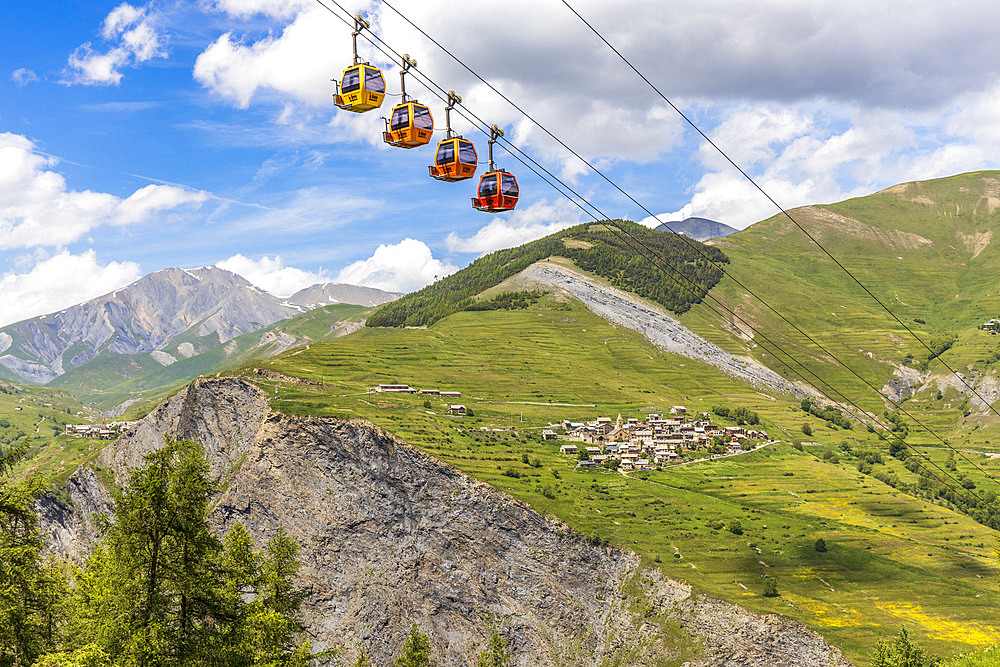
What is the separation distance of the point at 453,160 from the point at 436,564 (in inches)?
5160

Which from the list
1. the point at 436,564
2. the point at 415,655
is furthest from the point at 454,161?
the point at 436,564

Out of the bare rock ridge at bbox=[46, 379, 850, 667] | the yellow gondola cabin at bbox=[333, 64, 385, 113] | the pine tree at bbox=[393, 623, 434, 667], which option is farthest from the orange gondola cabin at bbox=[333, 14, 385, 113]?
the bare rock ridge at bbox=[46, 379, 850, 667]

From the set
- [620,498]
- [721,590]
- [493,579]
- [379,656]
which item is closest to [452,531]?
[493,579]

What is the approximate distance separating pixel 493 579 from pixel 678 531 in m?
46.7

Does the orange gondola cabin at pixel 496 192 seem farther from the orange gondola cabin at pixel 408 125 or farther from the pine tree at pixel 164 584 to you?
the pine tree at pixel 164 584

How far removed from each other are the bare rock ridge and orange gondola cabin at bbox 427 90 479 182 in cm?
12253

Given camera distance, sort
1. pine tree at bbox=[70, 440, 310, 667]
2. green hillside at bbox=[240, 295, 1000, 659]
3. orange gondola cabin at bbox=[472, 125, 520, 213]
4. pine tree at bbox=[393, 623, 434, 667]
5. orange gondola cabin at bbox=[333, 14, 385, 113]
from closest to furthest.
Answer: pine tree at bbox=[70, 440, 310, 667] → orange gondola cabin at bbox=[333, 14, 385, 113] → orange gondola cabin at bbox=[472, 125, 520, 213] → pine tree at bbox=[393, 623, 434, 667] → green hillside at bbox=[240, 295, 1000, 659]

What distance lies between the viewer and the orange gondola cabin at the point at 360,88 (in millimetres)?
43719

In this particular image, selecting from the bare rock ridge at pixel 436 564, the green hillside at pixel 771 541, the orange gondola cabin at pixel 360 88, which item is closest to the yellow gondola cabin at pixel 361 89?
the orange gondola cabin at pixel 360 88

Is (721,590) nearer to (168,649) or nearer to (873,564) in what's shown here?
(873,564)

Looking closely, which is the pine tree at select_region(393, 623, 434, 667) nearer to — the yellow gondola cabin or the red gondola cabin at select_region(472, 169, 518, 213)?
the red gondola cabin at select_region(472, 169, 518, 213)

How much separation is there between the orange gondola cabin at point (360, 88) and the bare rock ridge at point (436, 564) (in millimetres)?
129083

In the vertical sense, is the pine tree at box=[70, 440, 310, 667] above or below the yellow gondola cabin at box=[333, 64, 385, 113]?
below

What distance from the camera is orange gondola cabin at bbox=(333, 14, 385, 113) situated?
143 feet
